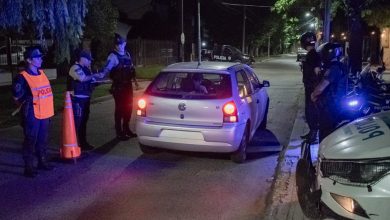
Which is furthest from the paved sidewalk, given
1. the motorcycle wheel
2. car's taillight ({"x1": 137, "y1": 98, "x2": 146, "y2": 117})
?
car's taillight ({"x1": 137, "y1": 98, "x2": 146, "y2": 117})

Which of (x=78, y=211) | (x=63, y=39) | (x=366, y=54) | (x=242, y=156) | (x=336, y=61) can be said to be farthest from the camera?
(x=366, y=54)

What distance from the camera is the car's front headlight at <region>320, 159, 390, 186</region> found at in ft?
11.9

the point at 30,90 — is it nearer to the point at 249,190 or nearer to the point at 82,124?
the point at 82,124

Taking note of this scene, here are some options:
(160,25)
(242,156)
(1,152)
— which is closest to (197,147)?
(242,156)

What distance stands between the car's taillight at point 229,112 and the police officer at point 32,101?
2433mm

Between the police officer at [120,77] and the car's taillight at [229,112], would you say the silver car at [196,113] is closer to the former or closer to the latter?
the car's taillight at [229,112]

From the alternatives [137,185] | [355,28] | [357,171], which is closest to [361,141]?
[357,171]

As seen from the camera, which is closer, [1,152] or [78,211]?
[78,211]

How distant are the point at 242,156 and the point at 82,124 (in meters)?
2.65

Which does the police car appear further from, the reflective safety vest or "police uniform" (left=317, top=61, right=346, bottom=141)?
the reflective safety vest

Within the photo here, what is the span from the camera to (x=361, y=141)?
3.99 meters

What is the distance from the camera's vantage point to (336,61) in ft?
23.5

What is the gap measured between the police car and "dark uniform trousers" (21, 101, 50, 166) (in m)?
3.80

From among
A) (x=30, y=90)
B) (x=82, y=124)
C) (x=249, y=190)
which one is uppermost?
(x=30, y=90)
